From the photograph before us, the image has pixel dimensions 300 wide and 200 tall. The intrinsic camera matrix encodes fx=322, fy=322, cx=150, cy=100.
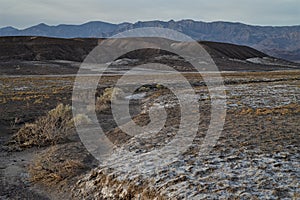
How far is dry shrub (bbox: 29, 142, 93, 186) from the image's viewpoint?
9.05 m

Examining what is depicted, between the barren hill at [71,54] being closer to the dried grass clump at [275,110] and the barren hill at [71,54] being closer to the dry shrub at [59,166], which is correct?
the dried grass clump at [275,110]

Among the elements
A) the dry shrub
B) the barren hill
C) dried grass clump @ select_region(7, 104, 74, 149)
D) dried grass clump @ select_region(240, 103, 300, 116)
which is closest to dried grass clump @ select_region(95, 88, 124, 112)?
dried grass clump @ select_region(7, 104, 74, 149)

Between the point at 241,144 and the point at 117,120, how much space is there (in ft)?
28.6

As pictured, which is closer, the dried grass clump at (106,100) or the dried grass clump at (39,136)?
the dried grass clump at (39,136)

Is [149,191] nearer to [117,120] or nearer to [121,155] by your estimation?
[121,155]

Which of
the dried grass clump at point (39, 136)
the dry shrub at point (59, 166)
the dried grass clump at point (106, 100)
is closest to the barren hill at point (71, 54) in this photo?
the dried grass clump at point (106, 100)

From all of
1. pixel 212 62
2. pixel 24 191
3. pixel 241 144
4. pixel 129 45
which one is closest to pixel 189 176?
pixel 241 144

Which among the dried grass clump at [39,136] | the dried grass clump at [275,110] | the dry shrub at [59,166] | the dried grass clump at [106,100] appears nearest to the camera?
the dry shrub at [59,166]

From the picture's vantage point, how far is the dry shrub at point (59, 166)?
9055 millimetres

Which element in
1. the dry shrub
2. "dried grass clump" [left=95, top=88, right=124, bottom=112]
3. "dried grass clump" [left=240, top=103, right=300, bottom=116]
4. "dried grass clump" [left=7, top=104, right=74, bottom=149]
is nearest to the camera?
the dry shrub

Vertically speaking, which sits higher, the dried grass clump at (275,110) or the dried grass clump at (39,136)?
the dried grass clump at (275,110)

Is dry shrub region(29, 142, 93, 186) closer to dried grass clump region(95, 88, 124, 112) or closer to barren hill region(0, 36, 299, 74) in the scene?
dried grass clump region(95, 88, 124, 112)

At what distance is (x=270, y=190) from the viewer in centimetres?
627

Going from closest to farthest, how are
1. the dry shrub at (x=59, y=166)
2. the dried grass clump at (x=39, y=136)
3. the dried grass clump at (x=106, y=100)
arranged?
the dry shrub at (x=59, y=166)
the dried grass clump at (x=39, y=136)
the dried grass clump at (x=106, y=100)
